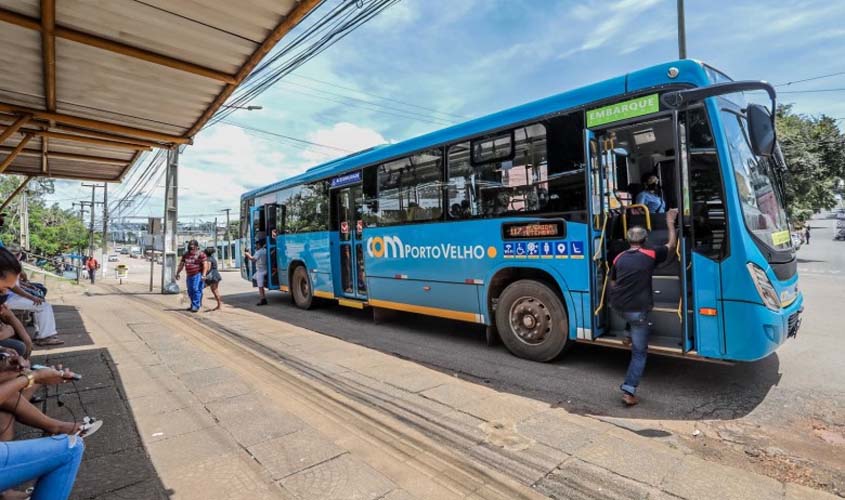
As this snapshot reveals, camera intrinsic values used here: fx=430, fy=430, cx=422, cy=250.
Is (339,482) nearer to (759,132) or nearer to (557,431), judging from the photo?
(557,431)

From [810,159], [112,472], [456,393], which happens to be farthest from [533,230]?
[810,159]

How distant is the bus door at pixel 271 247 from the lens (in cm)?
1138

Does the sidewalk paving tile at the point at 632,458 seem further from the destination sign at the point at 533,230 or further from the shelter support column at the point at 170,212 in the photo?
the shelter support column at the point at 170,212

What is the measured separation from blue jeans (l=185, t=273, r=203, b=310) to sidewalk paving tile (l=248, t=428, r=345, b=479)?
7.96 meters

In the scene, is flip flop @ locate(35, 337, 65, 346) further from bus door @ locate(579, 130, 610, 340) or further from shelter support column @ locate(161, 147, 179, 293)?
shelter support column @ locate(161, 147, 179, 293)

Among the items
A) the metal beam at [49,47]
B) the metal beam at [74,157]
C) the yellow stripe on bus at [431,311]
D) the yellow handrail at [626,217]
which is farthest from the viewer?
the metal beam at [74,157]

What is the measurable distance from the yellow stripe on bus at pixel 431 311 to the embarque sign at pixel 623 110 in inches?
116

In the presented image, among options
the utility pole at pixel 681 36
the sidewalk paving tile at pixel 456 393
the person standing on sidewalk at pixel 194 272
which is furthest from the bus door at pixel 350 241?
the utility pole at pixel 681 36

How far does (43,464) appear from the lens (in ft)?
6.61

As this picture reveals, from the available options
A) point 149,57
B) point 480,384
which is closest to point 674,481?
point 480,384

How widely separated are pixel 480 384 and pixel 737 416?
2318 mm

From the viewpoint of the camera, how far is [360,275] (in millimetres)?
8492

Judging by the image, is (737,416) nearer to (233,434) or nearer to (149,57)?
(233,434)

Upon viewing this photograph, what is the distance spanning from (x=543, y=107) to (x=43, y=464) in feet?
17.1
